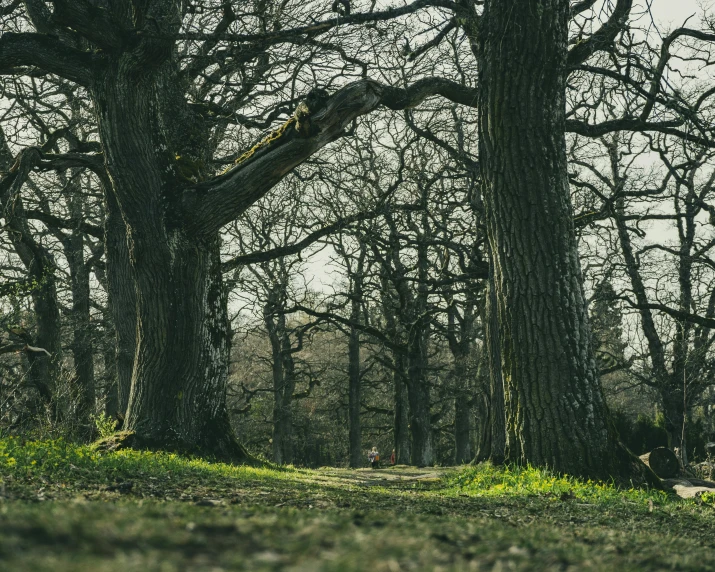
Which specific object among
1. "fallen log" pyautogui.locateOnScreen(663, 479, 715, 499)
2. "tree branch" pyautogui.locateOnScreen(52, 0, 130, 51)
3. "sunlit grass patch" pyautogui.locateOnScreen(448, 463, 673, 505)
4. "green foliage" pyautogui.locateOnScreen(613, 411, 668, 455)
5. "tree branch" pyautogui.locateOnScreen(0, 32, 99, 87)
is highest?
"tree branch" pyautogui.locateOnScreen(52, 0, 130, 51)

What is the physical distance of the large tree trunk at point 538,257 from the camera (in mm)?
7742

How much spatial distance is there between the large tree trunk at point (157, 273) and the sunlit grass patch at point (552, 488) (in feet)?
13.5

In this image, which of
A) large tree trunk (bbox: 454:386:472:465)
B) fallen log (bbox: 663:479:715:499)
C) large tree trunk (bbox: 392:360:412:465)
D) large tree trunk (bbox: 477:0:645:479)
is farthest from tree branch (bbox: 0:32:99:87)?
large tree trunk (bbox: 454:386:472:465)

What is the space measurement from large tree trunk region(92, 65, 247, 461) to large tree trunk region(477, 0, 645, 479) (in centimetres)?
443

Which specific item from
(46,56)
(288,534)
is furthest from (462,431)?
(288,534)

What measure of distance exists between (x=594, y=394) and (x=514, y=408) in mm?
883

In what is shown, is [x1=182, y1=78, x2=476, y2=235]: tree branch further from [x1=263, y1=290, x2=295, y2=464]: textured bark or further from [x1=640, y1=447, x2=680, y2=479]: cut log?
[x1=263, y1=290, x2=295, y2=464]: textured bark

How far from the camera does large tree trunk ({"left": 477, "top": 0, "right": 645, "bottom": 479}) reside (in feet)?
A: 25.4

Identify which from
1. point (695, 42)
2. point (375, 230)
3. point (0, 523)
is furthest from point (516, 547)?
point (375, 230)

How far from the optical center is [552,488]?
6.89 meters

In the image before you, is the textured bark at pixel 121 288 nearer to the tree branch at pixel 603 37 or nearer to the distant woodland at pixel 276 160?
the distant woodland at pixel 276 160

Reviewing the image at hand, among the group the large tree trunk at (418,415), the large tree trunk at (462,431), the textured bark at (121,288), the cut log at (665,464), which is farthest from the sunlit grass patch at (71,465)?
the large tree trunk at (462,431)

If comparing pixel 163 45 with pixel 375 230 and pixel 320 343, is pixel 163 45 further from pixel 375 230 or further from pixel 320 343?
pixel 320 343

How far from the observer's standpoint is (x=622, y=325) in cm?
2345
